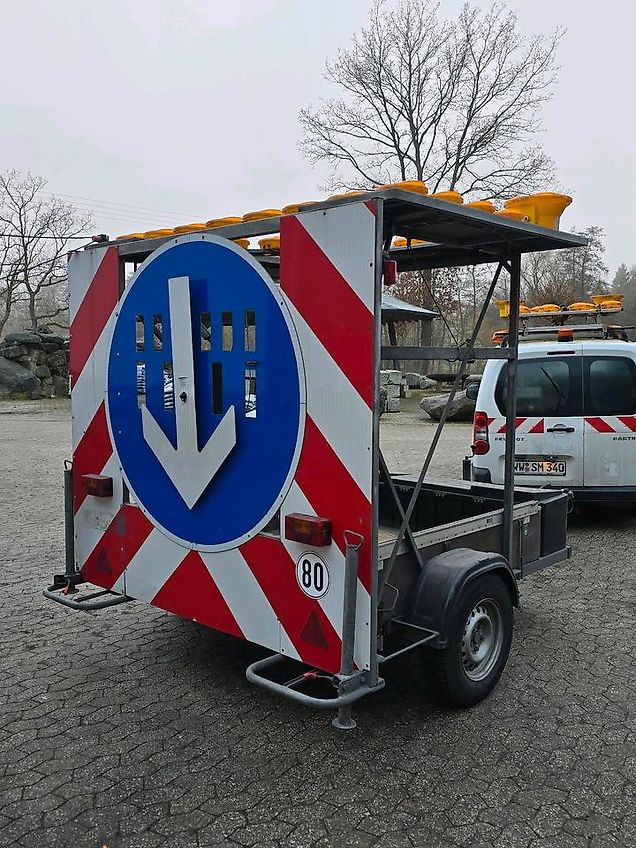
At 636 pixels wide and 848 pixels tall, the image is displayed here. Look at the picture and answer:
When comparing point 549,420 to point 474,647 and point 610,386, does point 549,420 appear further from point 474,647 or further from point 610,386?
point 474,647

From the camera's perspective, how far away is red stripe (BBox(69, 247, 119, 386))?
13.3 ft

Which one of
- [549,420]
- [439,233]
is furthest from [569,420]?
[439,233]

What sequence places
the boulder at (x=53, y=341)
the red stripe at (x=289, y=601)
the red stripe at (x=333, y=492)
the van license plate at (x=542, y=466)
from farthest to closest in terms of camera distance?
the boulder at (x=53, y=341)
the van license plate at (x=542, y=466)
the red stripe at (x=289, y=601)
the red stripe at (x=333, y=492)

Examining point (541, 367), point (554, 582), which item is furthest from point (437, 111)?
point (554, 582)

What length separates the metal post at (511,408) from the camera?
4336mm

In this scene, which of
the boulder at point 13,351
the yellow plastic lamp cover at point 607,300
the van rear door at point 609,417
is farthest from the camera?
the boulder at point 13,351

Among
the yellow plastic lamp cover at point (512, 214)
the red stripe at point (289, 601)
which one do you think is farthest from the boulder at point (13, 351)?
the yellow plastic lamp cover at point (512, 214)

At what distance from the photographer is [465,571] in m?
3.59

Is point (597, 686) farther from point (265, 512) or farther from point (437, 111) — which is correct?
point (437, 111)

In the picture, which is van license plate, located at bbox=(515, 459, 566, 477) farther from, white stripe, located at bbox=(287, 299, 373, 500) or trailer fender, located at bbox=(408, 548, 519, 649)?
white stripe, located at bbox=(287, 299, 373, 500)

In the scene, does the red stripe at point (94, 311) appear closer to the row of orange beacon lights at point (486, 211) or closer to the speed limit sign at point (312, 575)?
the row of orange beacon lights at point (486, 211)

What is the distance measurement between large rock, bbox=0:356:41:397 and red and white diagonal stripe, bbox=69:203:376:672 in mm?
23558

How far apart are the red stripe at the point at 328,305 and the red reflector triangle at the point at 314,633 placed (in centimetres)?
97

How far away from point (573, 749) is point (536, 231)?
242 cm
